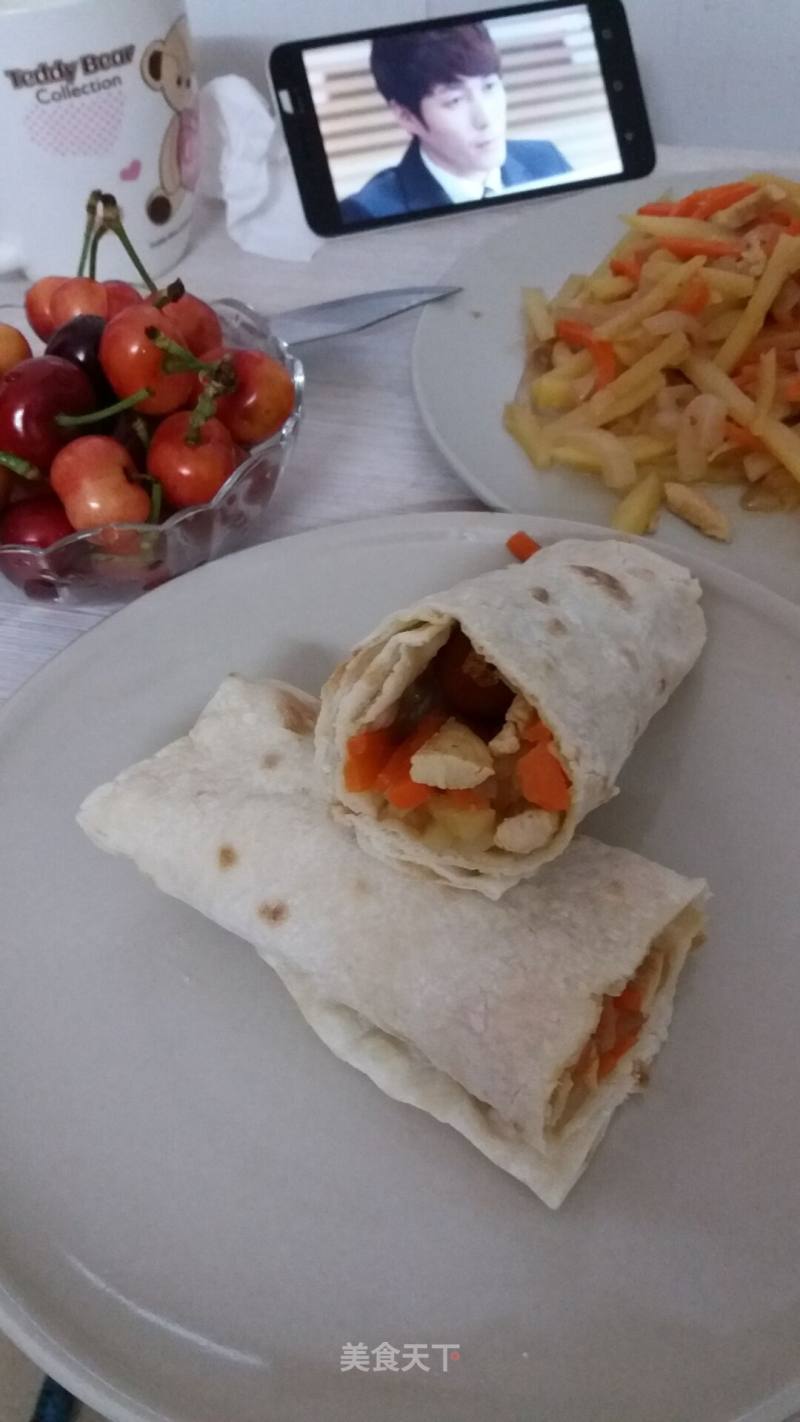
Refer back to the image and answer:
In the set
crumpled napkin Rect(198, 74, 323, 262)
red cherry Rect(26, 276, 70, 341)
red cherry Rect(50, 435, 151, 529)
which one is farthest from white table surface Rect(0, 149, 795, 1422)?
red cherry Rect(26, 276, 70, 341)

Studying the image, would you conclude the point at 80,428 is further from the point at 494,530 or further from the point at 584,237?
the point at 584,237

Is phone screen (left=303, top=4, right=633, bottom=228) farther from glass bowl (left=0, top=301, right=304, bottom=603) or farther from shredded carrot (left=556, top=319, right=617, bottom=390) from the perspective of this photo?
glass bowl (left=0, top=301, right=304, bottom=603)

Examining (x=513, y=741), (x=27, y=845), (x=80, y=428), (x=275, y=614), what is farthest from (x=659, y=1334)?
(x=80, y=428)

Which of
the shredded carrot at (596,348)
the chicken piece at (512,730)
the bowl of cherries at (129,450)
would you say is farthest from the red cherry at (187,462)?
the shredded carrot at (596,348)

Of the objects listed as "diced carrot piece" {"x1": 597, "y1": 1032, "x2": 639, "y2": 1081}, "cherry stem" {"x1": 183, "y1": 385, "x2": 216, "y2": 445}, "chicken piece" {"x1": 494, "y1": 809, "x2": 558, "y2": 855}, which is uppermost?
"cherry stem" {"x1": 183, "y1": 385, "x2": 216, "y2": 445}

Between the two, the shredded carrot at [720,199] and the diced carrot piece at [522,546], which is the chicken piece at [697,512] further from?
the shredded carrot at [720,199]

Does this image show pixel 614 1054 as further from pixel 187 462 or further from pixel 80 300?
pixel 80 300

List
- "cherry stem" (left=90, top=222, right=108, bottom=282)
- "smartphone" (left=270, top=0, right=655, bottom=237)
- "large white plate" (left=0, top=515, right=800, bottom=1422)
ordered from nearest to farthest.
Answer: "large white plate" (left=0, top=515, right=800, bottom=1422) → "cherry stem" (left=90, top=222, right=108, bottom=282) → "smartphone" (left=270, top=0, right=655, bottom=237)
